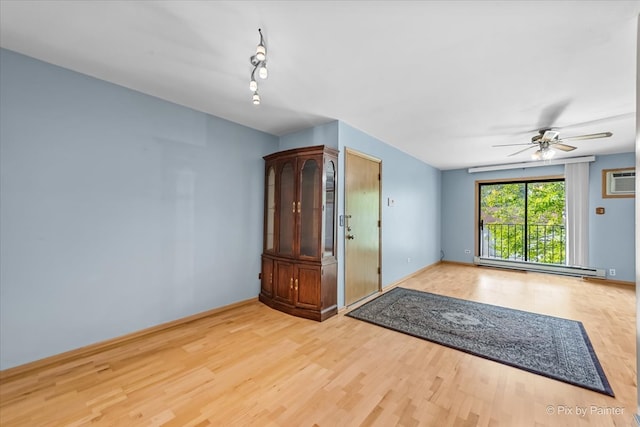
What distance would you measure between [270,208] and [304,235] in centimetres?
80

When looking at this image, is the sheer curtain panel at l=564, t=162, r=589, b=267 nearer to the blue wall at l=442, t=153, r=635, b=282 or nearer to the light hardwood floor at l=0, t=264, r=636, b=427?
the blue wall at l=442, t=153, r=635, b=282

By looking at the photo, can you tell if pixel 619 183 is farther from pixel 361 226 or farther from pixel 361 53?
pixel 361 53

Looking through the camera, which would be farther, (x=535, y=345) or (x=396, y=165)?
(x=396, y=165)

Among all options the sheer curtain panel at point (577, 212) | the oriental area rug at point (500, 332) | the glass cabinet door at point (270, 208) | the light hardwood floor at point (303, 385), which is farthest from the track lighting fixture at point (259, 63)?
the sheer curtain panel at point (577, 212)

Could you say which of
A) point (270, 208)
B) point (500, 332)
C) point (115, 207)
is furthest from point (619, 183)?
point (115, 207)

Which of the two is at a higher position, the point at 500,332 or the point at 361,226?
the point at 361,226

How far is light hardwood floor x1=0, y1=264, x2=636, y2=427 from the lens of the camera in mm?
1581

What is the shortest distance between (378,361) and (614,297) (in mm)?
4592

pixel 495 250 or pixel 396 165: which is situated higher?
pixel 396 165

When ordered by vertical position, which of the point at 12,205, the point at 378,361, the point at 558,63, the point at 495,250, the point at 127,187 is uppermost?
the point at 558,63

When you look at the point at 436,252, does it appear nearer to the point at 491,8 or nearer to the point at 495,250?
the point at 495,250

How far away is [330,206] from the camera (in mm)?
3248

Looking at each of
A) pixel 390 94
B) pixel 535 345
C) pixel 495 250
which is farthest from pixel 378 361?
pixel 495 250

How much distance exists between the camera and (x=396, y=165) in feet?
15.3
